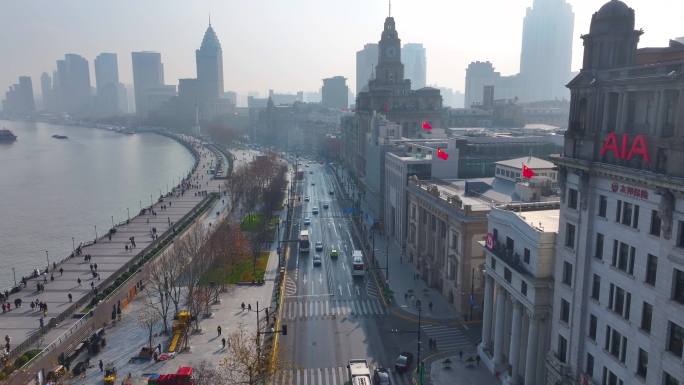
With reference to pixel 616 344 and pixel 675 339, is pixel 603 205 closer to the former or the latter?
pixel 616 344

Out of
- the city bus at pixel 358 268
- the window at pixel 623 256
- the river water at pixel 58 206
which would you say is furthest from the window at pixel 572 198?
the river water at pixel 58 206

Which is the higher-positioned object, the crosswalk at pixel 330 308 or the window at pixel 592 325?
the window at pixel 592 325

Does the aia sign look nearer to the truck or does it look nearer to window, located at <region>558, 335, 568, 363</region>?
window, located at <region>558, 335, 568, 363</region>

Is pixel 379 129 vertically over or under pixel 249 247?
over

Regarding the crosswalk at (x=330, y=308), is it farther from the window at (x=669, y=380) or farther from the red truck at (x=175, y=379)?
the window at (x=669, y=380)

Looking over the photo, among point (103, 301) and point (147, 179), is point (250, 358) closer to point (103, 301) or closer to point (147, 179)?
point (103, 301)

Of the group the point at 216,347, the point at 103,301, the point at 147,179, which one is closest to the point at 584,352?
the point at 216,347
